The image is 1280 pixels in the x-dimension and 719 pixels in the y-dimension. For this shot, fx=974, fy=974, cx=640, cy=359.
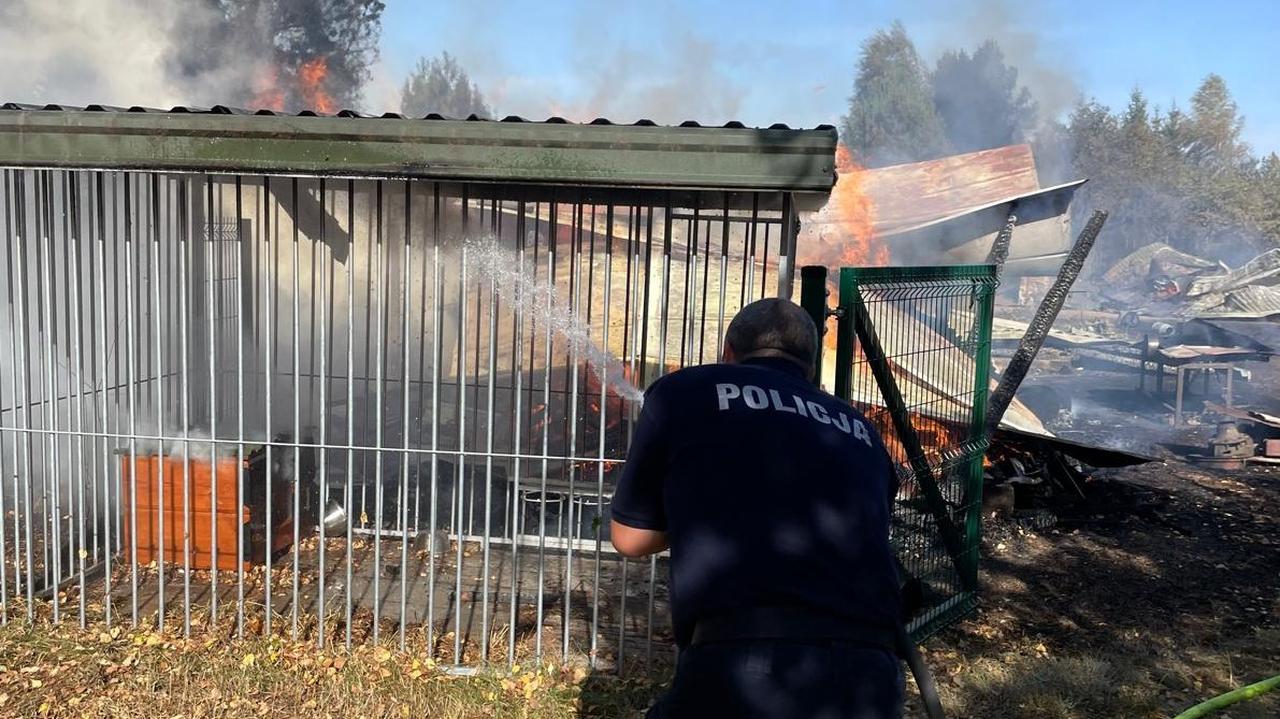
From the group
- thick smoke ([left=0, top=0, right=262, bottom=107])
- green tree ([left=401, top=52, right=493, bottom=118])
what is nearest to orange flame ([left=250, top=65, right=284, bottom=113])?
thick smoke ([left=0, top=0, right=262, bottom=107])

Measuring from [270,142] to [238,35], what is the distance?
102 ft

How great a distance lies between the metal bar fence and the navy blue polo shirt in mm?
2342

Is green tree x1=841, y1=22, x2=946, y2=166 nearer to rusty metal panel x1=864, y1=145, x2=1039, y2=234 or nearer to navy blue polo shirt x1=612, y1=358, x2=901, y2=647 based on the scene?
rusty metal panel x1=864, y1=145, x2=1039, y2=234

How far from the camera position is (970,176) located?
66.2ft

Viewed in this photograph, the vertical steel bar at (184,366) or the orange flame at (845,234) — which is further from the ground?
the orange flame at (845,234)

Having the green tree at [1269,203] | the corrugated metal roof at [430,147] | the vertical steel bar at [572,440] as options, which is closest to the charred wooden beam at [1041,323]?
the vertical steel bar at [572,440]

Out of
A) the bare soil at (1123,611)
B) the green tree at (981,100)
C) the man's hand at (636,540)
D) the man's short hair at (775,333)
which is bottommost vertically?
the bare soil at (1123,611)

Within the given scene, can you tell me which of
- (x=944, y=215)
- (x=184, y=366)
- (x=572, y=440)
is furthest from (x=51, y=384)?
(x=944, y=215)

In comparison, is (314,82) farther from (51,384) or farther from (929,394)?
(929,394)

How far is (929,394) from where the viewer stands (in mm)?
5941

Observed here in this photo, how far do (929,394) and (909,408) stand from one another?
260 mm

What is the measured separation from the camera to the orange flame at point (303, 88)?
3238cm

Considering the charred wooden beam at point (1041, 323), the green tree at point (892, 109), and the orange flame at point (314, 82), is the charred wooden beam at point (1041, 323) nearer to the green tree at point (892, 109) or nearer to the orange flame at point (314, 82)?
the orange flame at point (314, 82)

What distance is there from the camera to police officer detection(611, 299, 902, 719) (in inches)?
90.2
